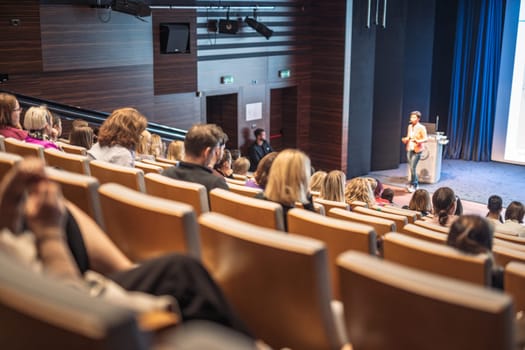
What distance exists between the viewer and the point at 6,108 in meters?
4.31

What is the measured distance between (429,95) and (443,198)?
8.07 m

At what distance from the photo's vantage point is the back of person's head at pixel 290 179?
294cm

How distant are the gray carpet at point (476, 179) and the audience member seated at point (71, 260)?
29.3 feet

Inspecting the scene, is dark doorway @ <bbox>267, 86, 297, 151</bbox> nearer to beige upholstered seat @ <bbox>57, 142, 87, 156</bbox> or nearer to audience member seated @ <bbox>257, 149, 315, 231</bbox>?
beige upholstered seat @ <bbox>57, 142, 87, 156</bbox>

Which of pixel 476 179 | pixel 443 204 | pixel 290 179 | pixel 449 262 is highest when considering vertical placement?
pixel 290 179

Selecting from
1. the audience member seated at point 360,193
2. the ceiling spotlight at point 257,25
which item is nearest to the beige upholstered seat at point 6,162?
the audience member seated at point 360,193

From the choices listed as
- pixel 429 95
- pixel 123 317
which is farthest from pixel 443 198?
pixel 429 95

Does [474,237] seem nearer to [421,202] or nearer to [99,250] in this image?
[99,250]

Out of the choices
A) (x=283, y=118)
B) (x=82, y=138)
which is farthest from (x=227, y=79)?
(x=82, y=138)

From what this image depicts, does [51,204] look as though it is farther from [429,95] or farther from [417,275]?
[429,95]

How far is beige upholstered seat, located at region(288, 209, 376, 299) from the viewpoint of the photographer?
2426mm

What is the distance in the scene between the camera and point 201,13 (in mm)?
9414

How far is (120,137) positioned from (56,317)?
293 cm

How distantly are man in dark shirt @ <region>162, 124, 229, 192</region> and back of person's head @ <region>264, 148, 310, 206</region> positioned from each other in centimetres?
45
